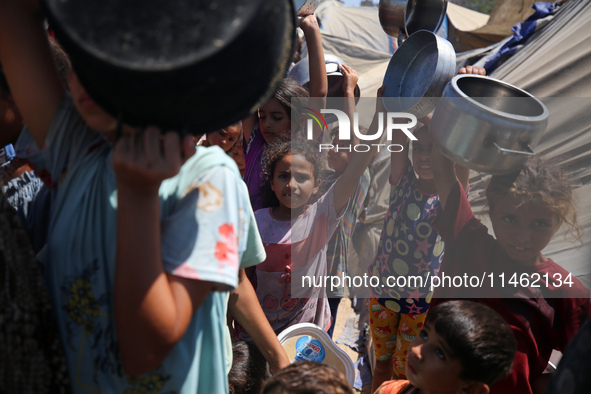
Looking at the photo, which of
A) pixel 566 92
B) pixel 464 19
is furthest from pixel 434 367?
pixel 464 19

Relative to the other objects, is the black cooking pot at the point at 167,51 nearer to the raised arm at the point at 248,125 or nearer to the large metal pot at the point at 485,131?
the large metal pot at the point at 485,131

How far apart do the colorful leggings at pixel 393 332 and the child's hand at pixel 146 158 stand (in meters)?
2.28

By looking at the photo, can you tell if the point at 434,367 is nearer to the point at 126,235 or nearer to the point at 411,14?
the point at 126,235

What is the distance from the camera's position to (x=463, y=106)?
182cm

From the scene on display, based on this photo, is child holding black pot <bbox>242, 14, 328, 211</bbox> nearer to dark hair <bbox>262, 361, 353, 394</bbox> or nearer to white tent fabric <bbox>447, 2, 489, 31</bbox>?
dark hair <bbox>262, 361, 353, 394</bbox>

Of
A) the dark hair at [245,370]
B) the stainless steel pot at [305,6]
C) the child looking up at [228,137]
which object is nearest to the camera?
the dark hair at [245,370]

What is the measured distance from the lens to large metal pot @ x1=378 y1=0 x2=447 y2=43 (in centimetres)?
319

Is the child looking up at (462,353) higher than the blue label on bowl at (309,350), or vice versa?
the child looking up at (462,353)

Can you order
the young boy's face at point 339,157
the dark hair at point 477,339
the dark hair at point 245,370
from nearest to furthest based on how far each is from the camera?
1. the dark hair at point 477,339
2. the dark hair at point 245,370
3. the young boy's face at point 339,157

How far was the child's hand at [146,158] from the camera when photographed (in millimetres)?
809

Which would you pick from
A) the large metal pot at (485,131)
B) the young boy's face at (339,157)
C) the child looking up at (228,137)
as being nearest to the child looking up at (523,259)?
the large metal pot at (485,131)

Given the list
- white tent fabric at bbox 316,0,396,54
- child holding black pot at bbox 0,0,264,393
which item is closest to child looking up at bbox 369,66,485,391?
child holding black pot at bbox 0,0,264,393

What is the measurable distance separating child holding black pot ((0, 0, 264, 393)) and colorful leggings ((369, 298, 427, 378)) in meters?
1.93

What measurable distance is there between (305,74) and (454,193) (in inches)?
69.8
